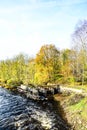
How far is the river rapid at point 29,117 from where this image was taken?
33.5m

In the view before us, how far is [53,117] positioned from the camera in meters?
38.8

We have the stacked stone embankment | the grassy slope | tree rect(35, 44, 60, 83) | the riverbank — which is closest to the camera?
the grassy slope

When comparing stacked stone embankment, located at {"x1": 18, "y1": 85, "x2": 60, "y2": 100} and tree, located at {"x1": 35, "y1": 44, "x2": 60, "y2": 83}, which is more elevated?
tree, located at {"x1": 35, "y1": 44, "x2": 60, "y2": 83}

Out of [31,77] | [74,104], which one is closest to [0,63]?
[31,77]

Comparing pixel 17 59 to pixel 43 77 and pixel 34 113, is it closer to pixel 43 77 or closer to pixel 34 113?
pixel 43 77

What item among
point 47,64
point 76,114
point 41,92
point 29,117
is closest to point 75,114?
point 76,114

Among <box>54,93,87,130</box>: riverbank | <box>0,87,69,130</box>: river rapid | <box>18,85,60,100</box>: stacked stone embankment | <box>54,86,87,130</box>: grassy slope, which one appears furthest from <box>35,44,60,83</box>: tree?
<box>54,86,87,130</box>: grassy slope

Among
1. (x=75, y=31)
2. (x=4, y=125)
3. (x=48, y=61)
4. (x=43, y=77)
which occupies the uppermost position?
(x=75, y=31)

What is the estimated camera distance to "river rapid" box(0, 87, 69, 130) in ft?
110

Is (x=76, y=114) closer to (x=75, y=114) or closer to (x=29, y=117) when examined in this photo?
(x=75, y=114)

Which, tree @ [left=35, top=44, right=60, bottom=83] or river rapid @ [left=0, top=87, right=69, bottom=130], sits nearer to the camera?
river rapid @ [left=0, top=87, right=69, bottom=130]

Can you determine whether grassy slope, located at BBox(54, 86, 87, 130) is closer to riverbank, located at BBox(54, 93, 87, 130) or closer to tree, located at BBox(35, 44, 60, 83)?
riverbank, located at BBox(54, 93, 87, 130)

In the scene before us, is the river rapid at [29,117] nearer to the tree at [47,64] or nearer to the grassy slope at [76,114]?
the grassy slope at [76,114]

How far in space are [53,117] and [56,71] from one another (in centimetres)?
4520
